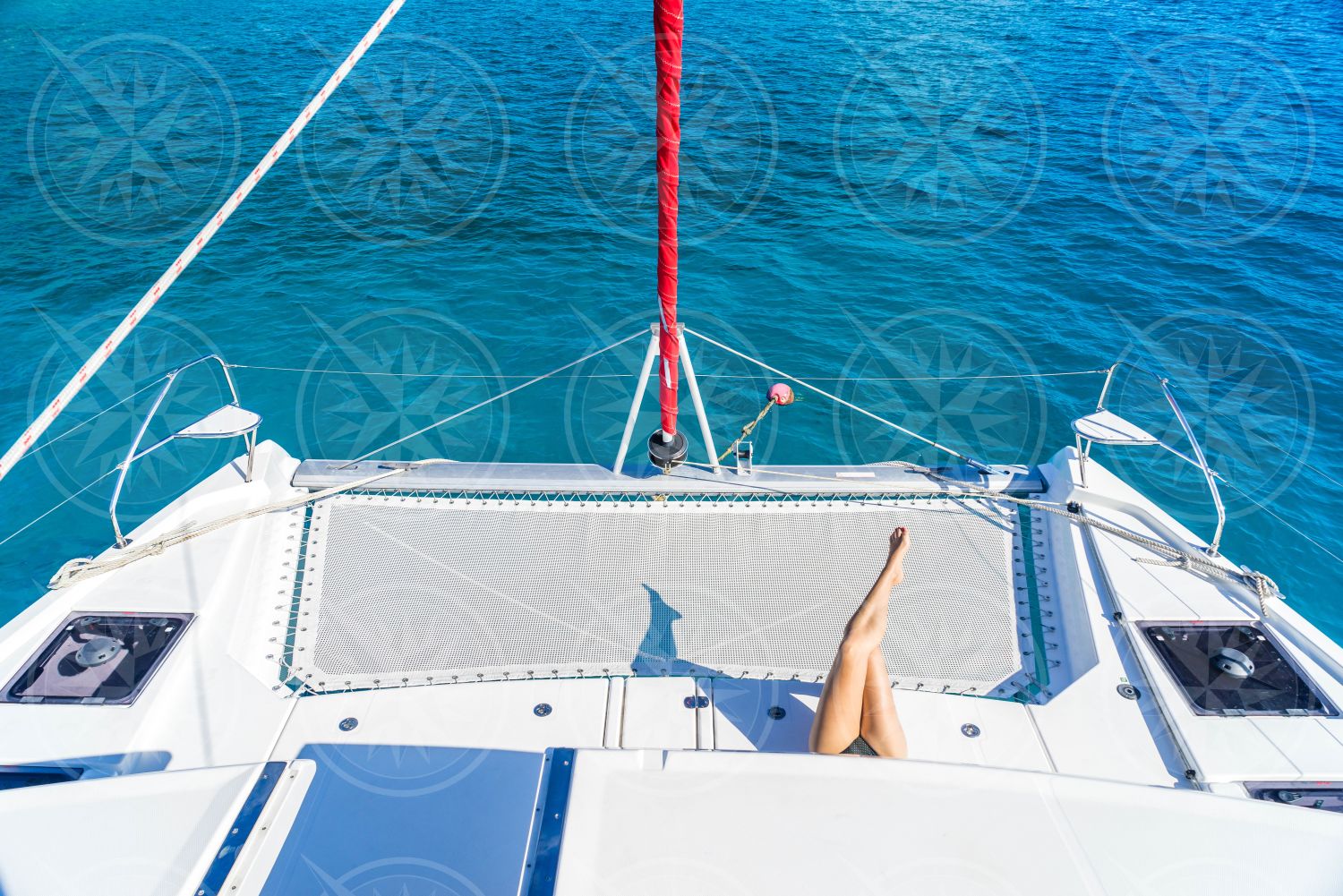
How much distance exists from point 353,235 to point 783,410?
8.37m

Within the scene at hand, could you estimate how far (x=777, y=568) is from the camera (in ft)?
18.6

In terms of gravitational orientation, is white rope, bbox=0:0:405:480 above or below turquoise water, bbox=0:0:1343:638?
below

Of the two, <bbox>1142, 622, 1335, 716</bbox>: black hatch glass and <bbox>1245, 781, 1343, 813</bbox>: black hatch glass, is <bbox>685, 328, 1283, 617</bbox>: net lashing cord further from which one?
<bbox>1245, 781, 1343, 813</bbox>: black hatch glass

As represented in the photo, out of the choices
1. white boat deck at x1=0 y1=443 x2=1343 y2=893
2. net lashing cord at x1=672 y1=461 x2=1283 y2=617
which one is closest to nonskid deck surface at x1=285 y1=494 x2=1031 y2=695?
white boat deck at x1=0 y1=443 x2=1343 y2=893

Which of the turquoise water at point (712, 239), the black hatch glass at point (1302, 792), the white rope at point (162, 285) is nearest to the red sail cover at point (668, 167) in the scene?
the white rope at point (162, 285)

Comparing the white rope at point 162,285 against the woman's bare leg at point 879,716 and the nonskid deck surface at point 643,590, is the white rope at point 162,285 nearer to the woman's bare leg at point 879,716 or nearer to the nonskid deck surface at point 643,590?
the nonskid deck surface at point 643,590

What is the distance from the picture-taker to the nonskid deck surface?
16.8ft

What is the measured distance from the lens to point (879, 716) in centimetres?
435

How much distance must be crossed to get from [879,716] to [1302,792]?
2.17 metres

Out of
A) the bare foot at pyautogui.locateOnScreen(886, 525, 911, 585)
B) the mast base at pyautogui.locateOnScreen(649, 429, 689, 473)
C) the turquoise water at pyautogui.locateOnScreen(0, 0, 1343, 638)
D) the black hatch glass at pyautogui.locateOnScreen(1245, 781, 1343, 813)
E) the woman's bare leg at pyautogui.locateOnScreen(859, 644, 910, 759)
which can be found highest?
the turquoise water at pyautogui.locateOnScreen(0, 0, 1343, 638)

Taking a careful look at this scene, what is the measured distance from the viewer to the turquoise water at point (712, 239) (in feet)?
34.8

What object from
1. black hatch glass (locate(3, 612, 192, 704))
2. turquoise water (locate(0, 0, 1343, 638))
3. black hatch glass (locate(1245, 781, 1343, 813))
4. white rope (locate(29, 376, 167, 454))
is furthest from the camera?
turquoise water (locate(0, 0, 1343, 638))

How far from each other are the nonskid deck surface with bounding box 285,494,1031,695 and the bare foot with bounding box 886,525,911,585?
74 centimetres

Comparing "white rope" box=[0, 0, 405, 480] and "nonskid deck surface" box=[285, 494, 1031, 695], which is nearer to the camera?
"white rope" box=[0, 0, 405, 480]
